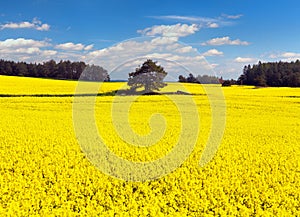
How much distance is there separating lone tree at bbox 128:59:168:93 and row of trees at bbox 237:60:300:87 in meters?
41.7

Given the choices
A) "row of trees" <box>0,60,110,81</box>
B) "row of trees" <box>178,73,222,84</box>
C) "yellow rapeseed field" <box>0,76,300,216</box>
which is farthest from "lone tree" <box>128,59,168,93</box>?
"row of trees" <box>0,60,110,81</box>

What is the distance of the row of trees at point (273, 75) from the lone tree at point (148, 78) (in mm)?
41672

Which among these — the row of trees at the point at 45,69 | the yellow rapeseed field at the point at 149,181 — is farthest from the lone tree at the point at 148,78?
the row of trees at the point at 45,69

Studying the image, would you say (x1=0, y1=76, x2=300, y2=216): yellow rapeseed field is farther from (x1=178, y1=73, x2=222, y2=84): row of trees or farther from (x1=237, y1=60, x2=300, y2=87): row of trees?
(x1=237, y1=60, x2=300, y2=87): row of trees

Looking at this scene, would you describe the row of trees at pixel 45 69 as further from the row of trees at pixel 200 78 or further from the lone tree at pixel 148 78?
the row of trees at pixel 200 78

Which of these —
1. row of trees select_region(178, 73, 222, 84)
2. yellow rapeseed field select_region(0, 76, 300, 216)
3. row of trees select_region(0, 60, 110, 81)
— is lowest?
yellow rapeseed field select_region(0, 76, 300, 216)

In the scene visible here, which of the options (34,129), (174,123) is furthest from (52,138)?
(174,123)

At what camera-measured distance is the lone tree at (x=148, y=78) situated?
110 ft

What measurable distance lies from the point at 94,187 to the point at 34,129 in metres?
8.51

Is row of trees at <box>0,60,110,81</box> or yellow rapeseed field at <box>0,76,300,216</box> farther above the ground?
row of trees at <box>0,60,110,81</box>

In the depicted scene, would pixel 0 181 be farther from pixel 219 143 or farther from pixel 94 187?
pixel 219 143

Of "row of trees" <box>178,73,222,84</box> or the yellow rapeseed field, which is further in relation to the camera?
"row of trees" <box>178,73,222,84</box>

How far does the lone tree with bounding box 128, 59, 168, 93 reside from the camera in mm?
33625

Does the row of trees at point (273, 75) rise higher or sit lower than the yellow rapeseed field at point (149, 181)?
higher
